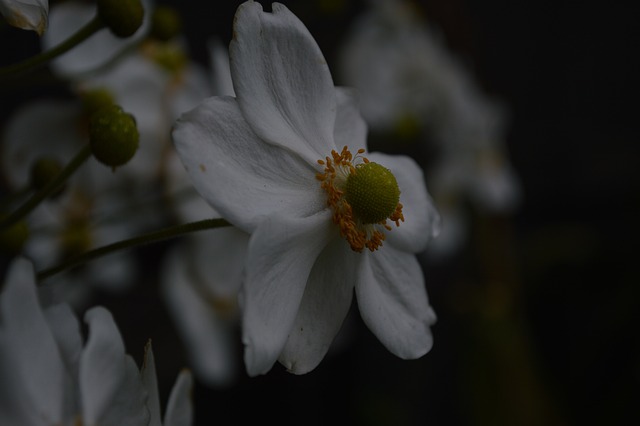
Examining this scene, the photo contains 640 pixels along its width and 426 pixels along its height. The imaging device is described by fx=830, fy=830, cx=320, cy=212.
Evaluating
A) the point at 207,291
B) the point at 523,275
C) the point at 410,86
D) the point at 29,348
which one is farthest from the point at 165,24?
the point at 523,275

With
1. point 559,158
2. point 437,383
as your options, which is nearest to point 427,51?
point 437,383

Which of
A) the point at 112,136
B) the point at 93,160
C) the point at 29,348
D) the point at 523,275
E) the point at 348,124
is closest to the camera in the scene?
the point at 29,348

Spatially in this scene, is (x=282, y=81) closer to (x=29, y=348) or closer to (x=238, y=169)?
(x=238, y=169)

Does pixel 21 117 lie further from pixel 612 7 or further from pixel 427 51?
pixel 612 7

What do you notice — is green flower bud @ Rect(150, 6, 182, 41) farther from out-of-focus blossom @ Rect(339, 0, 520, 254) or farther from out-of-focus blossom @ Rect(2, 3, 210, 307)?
out-of-focus blossom @ Rect(339, 0, 520, 254)

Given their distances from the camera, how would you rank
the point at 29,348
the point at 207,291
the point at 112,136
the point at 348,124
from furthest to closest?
the point at 207,291
the point at 348,124
the point at 112,136
the point at 29,348

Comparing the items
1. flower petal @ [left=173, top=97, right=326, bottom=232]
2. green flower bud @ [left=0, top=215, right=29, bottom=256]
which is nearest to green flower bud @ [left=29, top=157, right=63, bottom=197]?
green flower bud @ [left=0, top=215, right=29, bottom=256]
